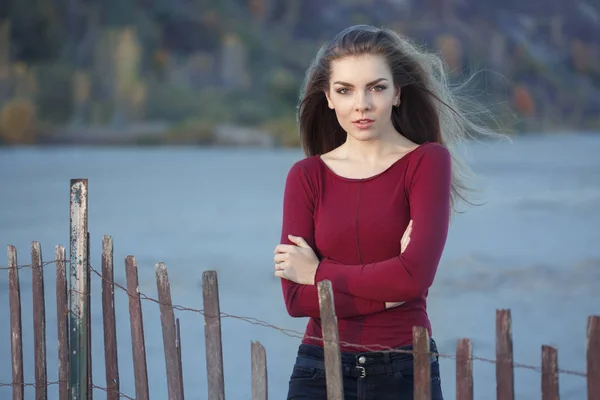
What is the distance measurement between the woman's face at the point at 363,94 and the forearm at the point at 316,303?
396 millimetres

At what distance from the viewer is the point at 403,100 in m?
2.69

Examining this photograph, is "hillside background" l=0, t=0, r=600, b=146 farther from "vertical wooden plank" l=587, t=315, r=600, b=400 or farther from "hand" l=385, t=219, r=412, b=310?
"vertical wooden plank" l=587, t=315, r=600, b=400

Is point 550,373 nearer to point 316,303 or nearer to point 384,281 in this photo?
point 384,281

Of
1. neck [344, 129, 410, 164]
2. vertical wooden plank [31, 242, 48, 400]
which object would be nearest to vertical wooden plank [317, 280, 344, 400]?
neck [344, 129, 410, 164]

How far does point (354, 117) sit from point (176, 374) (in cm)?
86

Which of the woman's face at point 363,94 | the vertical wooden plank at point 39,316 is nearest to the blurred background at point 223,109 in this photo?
the vertical wooden plank at point 39,316

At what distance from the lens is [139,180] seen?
24703 mm

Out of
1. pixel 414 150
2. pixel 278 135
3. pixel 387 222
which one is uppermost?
pixel 278 135

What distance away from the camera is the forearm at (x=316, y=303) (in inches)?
94.9

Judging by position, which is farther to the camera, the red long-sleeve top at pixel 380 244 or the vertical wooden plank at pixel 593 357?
the red long-sleeve top at pixel 380 244

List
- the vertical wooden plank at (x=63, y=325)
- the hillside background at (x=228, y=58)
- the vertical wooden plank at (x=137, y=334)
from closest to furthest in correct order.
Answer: the vertical wooden plank at (x=137, y=334)
the vertical wooden plank at (x=63, y=325)
the hillside background at (x=228, y=58)

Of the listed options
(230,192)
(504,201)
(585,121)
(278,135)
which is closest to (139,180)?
(230,192)

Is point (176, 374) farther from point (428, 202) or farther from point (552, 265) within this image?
point (552, 265)

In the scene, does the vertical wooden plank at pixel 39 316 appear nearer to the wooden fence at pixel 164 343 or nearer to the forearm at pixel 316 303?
the wooden fence at pixel 164 343
